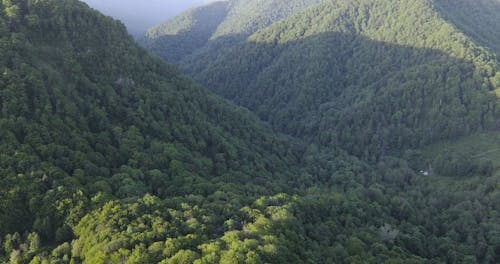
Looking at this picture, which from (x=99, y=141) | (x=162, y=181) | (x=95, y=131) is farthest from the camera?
(x=95, y=131)

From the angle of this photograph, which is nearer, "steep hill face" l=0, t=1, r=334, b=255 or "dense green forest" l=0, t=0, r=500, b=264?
"dense green forest" l=0, t=0, r=500, b=264

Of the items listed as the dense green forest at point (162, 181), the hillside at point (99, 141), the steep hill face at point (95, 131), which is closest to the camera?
the dense green forest at point (162, 181)

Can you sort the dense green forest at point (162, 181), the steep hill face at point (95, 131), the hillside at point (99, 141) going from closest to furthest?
1. the dense green forest at point (162, 181)
2. the hillside at point (99, 141)
3. the steep hill face at point (95, 131)

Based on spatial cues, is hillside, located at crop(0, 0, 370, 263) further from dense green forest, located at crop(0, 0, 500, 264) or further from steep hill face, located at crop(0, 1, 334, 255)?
dense green forest, located at crop(0, 0, 500, 264)

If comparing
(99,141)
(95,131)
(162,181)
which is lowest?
(162,181)

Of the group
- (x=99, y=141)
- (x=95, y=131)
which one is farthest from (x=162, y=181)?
(x=95, y=131)

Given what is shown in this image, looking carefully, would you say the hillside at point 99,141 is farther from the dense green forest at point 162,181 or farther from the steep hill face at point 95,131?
the dense green forest at point 162,181

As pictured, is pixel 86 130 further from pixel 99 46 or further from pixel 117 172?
pixel 99 46

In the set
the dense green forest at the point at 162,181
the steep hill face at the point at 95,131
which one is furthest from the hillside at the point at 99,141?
the dense green forest at the point at 162,181

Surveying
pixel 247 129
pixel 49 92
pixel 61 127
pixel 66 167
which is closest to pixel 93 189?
pixel 66 167

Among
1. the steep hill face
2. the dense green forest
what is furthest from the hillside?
the dense green forest

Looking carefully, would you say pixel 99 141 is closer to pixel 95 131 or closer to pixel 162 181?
pixel 95 131
